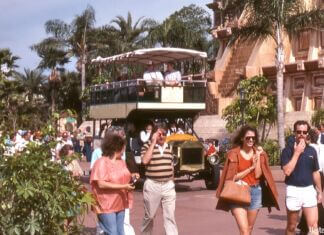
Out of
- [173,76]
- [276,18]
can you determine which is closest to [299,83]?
[276,18]

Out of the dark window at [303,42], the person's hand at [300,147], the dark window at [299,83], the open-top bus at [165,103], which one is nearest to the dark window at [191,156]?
the open-top bus at [165,103]

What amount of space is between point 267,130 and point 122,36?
78.1 feet

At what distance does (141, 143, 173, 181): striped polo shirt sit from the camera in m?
9.55

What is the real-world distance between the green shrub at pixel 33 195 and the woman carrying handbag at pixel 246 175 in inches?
88.3

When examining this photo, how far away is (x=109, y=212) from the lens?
25.0 ft

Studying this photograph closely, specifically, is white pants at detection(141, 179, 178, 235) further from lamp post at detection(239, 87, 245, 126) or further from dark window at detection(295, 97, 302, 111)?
dark window at detection(295, 97, 302, 111)

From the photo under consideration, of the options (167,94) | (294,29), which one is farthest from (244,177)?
(294,29)

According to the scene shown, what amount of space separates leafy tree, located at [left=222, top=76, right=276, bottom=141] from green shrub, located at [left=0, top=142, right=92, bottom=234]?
2728cm

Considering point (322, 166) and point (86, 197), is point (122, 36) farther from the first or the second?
point (86, 197)

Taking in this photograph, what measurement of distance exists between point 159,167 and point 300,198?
75.6 inches

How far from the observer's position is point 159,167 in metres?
9.60

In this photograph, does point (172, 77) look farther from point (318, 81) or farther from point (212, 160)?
point (318, 81)

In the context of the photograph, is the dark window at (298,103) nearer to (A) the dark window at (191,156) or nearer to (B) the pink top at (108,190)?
(A) the dark window at (191,156)

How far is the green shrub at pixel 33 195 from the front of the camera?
6.20m
